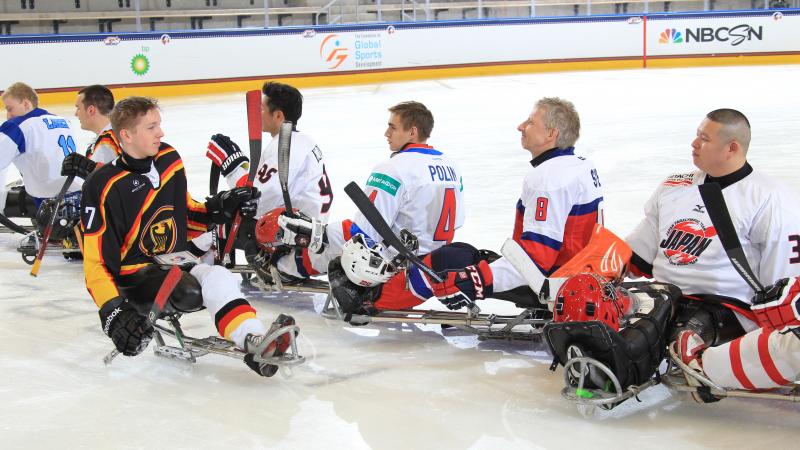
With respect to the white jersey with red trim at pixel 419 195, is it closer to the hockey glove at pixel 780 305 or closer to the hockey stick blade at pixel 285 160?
the hockey stick blade at pixel 285 160

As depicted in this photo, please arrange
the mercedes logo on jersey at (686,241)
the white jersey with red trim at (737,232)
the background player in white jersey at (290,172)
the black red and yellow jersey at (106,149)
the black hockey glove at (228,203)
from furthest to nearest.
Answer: the black red and yellow jersey at (106,149), the background player in white jersey at (290,172), the black hockey glove at (228,203), the mercedes logo on jersey at (686,241), the white jersey with red trim at (737,232)

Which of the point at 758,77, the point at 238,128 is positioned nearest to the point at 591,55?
the point at 758,77

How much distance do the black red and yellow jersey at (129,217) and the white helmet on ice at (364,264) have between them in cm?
64

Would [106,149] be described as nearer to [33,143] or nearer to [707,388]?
[33,143]

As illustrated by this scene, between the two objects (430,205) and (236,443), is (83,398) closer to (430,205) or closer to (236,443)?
(236,443)

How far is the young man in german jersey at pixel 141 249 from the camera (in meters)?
3.23

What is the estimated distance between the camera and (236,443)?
286 centimetres

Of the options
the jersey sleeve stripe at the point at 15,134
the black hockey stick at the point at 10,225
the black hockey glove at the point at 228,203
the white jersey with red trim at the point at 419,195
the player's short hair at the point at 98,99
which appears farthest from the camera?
the black hockey stick at the point at 10,225

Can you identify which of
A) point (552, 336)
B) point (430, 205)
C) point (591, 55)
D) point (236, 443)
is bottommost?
point (236, 443)

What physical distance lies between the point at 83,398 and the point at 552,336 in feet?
5.36

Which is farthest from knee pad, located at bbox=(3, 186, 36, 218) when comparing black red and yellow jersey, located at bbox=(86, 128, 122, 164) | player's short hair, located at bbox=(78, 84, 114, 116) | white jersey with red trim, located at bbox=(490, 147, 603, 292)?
white jersey with red trim, located at bbox=(490, 147, 603, 292)

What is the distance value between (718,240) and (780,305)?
43 centimetres

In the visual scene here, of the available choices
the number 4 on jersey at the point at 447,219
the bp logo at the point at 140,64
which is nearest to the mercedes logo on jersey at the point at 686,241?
the number 4 on jersey at the point at 447,219

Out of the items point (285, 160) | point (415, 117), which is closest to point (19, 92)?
point (285, 160)
